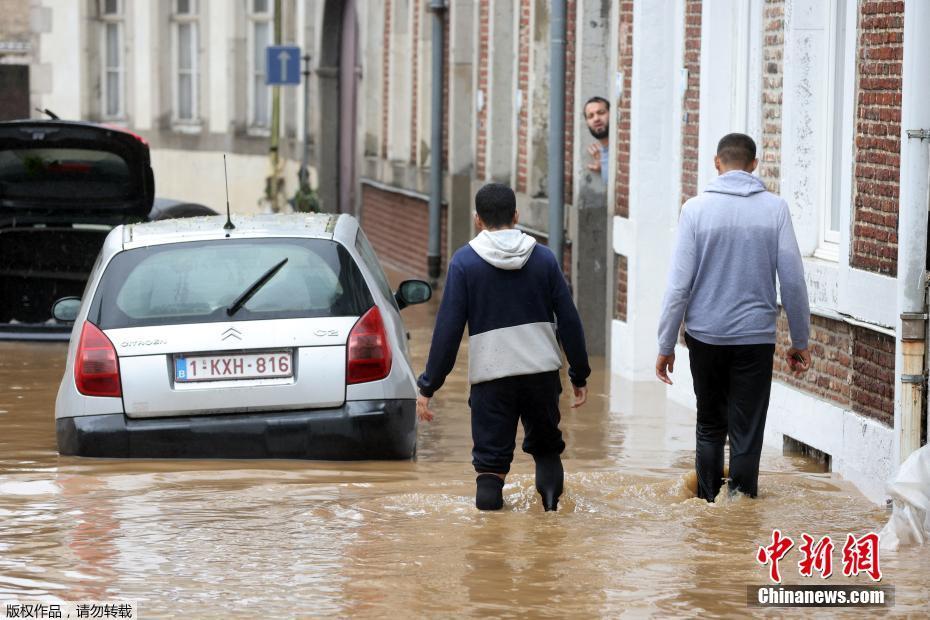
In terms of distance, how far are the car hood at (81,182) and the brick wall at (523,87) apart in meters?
5.31

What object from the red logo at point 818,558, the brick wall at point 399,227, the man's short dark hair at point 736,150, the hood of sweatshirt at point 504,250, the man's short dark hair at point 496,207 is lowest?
the brick wall at point 399,227

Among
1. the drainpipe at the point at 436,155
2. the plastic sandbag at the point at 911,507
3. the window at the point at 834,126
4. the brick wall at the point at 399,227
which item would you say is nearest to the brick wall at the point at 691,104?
the window at the point at 834,126

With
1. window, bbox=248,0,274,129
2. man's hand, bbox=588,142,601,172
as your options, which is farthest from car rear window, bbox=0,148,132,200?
window, bbox=248,0,274,129

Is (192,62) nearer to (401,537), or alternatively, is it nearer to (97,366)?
(97,366)

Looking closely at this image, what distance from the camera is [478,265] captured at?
7.89m

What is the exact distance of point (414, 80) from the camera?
25734 mm

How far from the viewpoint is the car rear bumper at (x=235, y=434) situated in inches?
358

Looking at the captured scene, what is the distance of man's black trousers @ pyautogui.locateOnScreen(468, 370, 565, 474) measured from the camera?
7930 mm

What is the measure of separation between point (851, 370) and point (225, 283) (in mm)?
3105

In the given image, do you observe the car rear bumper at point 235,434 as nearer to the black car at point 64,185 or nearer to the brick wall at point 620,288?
the black car at point 64,185

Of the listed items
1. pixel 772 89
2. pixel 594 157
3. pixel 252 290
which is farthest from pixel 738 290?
pixel 594 157

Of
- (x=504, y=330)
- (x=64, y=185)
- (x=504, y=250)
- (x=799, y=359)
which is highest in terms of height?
(x=504, y=250)

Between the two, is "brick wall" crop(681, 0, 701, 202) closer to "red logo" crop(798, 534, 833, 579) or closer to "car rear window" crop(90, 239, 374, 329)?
"car rear window" crop(90, 239, 374, 329)

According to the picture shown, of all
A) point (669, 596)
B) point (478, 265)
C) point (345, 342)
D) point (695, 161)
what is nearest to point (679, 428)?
point (695, 161)
